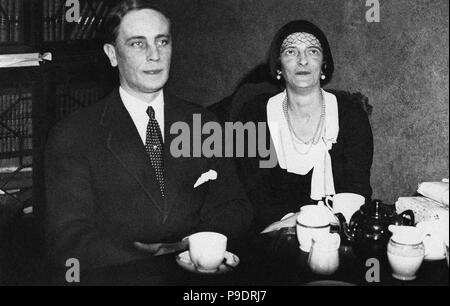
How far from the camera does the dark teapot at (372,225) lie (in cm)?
163

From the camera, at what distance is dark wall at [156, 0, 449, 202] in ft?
7.59

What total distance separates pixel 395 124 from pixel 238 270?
1376 millimetres

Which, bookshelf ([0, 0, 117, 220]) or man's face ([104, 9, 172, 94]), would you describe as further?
bookshelf ([0, 0, 117, 220])

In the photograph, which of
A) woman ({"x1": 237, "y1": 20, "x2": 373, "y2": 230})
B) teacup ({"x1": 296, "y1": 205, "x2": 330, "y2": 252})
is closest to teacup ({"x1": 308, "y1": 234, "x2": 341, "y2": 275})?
teacup ({"x1": 296, "y1": 205, "x2": 330, "y2": 252})

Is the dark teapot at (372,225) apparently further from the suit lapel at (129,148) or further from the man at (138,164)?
the suit lapel at (129,148)

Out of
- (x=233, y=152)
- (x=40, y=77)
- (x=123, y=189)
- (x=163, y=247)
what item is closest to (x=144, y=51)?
(x=123, y=189)

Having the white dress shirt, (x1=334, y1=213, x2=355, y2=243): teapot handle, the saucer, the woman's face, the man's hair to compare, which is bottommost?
the saucer

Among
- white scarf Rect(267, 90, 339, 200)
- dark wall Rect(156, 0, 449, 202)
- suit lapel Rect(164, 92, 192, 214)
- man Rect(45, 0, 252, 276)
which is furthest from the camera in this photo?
white scarf Rect(267, 90, 339, 200)

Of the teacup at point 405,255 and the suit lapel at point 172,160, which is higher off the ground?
the suit lapel at point 172,160

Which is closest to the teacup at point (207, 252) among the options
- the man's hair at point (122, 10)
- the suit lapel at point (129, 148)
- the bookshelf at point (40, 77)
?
the suit lapel at point (129, 148)

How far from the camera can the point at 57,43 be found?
3.53 metres

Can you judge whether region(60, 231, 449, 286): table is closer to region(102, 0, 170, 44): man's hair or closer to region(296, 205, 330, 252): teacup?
region(296, 205, 330, 252): teacup

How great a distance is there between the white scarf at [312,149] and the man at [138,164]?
48 cm

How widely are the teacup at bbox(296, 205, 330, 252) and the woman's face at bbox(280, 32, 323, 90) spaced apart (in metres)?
0.86
